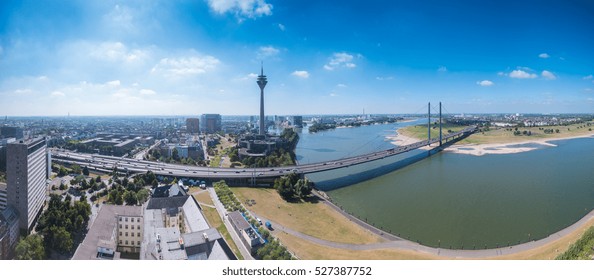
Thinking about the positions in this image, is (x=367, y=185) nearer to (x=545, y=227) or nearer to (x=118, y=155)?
(x=545, y=227)

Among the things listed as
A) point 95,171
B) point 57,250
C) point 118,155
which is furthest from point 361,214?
point 118,155

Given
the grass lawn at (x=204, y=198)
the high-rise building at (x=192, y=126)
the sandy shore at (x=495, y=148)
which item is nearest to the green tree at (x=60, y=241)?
the grass lawn at (x=204, y=198)

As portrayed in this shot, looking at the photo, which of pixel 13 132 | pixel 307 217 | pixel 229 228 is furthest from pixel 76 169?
pixel 307 217

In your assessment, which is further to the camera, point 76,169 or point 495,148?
point 495,148

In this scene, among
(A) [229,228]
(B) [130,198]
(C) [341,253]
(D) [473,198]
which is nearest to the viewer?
(C) [341,253]

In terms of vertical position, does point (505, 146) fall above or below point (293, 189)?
above

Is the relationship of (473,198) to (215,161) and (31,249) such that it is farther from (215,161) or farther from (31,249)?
(215,161)
